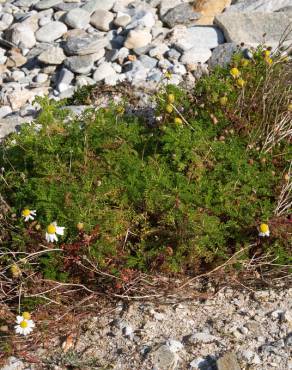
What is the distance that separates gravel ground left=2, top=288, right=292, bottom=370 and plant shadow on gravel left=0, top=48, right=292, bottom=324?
25 centimetres

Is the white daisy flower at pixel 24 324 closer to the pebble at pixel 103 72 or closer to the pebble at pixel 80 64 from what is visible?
the pebble at pixel 103 72

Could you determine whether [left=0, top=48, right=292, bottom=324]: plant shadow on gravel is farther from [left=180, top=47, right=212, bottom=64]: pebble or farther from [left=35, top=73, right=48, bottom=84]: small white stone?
[left=35, top=73, right=48, bottom=84]: small white stone

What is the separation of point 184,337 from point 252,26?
14.7ft

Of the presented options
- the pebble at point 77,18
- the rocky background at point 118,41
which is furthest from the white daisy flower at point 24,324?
the pebble at point 77,18

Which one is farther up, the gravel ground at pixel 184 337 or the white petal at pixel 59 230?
the white petal at pixel 59 230

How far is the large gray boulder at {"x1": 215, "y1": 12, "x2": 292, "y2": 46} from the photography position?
738cm

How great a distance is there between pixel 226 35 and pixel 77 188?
3.67 m

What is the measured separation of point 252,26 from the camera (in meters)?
7.52

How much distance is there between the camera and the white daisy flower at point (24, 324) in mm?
4004

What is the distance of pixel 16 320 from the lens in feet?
13.7

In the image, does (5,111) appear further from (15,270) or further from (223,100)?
(15,270)

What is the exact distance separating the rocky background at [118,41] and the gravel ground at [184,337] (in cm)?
285

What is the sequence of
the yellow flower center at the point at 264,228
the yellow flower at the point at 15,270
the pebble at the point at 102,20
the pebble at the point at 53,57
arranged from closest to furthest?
1. the yellow flower at the point at 15,270
2. the yellow flower center at the point at 264,228
3. the pebble at the point at 53,57
4. the pebble at the point at 102,20

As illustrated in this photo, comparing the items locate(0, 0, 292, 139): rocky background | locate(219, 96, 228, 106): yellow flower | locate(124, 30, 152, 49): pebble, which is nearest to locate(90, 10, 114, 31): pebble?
locate(0, 0, 292, 139): rocky background
